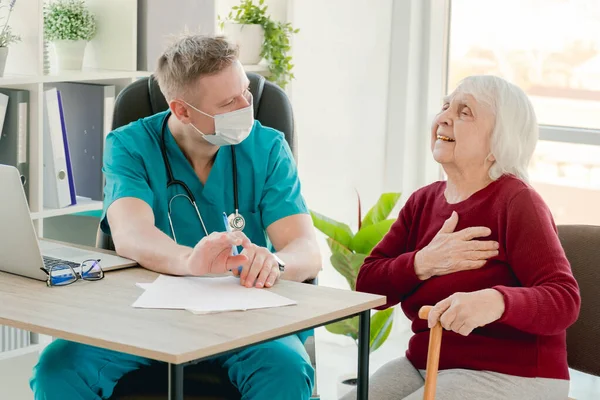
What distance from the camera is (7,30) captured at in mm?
2914

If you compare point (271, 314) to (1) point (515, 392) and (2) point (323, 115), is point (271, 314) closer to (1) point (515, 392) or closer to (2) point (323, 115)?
(1) point (515, 392)

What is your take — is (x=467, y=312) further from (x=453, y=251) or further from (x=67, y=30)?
A: (x=67, y=30)

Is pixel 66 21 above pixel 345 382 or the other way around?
above

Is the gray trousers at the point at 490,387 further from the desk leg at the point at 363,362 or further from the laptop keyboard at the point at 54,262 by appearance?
the laptop keyboard at the point at 54,262

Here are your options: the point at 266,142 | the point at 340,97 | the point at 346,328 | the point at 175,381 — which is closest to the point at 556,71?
the point at 340,97

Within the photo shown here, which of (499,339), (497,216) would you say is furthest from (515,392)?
(497,216)

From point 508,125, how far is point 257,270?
62 cm

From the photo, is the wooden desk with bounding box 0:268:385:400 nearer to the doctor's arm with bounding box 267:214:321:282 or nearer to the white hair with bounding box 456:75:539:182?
the doctor's arm with bounding box 267:214:321:282

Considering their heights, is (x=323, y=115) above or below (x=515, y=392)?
above

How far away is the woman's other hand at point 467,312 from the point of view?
6.23 ft

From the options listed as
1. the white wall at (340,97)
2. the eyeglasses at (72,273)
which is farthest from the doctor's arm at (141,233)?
the white wall at (340,97)

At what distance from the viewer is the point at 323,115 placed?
12.8 ft

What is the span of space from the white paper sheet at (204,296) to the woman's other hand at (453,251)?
36 centimetres

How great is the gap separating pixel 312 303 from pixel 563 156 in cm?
216
